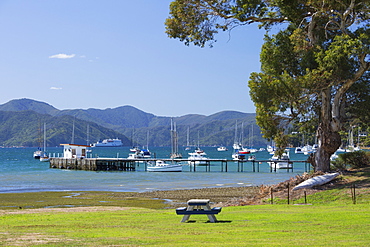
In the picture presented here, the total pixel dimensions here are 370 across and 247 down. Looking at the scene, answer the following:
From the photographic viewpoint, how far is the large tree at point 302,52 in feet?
96.7

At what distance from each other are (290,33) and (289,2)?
2934mm

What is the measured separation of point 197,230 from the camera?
14195 millimetres

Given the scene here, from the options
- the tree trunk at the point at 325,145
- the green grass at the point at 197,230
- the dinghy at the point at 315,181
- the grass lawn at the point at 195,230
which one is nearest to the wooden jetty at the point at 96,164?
the tree trunk at the point at 325,145

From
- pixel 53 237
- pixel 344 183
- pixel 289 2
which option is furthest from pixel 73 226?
pixel 289 2

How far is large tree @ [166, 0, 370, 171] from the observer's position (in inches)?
1161

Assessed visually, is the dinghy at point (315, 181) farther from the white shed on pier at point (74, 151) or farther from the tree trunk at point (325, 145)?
the white shed on pier at point (74, 151)

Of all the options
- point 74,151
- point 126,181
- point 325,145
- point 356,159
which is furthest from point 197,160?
point 325,145

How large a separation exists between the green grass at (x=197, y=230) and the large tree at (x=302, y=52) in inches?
505

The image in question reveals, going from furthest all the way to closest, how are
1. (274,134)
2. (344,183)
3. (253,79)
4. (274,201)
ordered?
(274,134)
(253,79)
(344,183)
(274,201)

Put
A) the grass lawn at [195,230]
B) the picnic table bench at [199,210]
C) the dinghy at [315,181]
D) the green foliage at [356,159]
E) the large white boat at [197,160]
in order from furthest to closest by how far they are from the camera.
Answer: the large white boat at [197,160] → the green foliage at [356,159] → the dinghy at [315,181] → the picnic table bench at [199,210] → the grass lawn at [195,230]

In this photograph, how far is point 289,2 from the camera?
30484 millimetres

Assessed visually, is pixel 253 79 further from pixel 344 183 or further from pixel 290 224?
pixel 290 224

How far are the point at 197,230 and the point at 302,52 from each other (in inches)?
768

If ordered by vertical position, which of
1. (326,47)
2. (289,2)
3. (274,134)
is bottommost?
(274,134)
